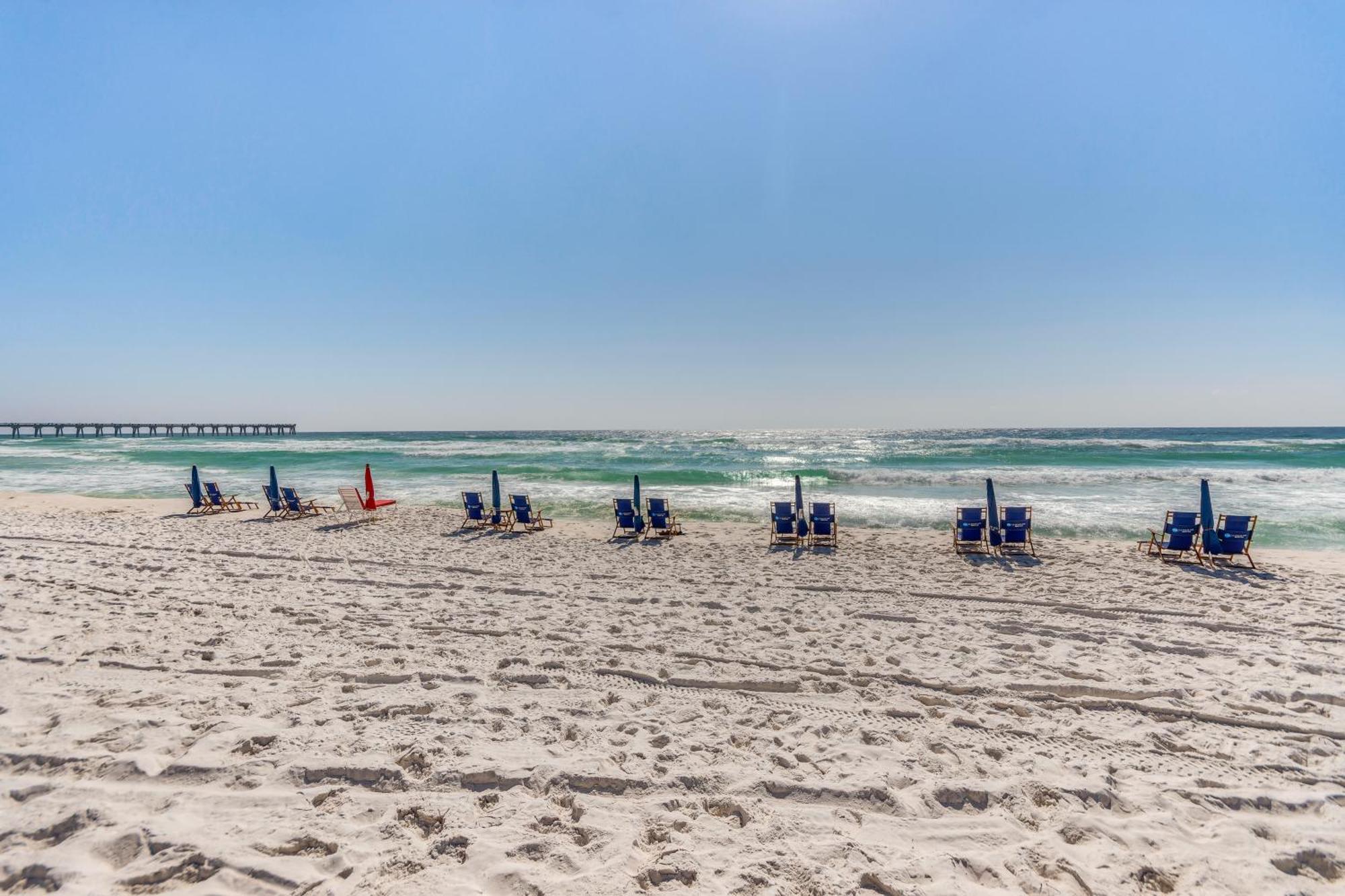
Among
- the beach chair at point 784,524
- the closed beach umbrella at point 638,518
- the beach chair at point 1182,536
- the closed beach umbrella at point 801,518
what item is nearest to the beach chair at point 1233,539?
the beach chair at point 1182,536

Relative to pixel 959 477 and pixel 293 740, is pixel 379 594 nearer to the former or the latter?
pixel 293 740

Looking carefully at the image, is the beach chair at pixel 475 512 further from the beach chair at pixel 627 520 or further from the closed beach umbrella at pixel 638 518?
the closed beach umbrella at pixel 638 518

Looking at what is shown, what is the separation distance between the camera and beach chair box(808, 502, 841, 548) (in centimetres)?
1034

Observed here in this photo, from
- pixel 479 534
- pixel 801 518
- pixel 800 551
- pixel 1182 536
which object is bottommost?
pixel 800 551

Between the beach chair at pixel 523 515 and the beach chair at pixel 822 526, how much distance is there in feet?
17.7

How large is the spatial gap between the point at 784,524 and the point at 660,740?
727cm

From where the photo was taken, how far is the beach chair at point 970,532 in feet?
31.6

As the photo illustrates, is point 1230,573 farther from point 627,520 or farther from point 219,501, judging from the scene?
point 219,501

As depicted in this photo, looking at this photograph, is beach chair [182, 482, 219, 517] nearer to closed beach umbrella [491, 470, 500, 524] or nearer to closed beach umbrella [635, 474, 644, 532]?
closed beach umbrella [491, 470, 500, 524]

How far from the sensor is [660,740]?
3500mm

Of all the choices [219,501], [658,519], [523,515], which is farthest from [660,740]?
[219,501]

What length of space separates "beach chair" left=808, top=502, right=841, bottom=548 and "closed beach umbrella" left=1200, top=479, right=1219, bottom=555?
5500 millimetres

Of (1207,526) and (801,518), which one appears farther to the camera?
(801,518)

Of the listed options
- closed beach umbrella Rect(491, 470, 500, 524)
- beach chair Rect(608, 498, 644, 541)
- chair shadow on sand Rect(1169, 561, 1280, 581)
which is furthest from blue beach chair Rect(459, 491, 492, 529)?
chair shadow on sand Rect(1169, 561, 1280, 581)
